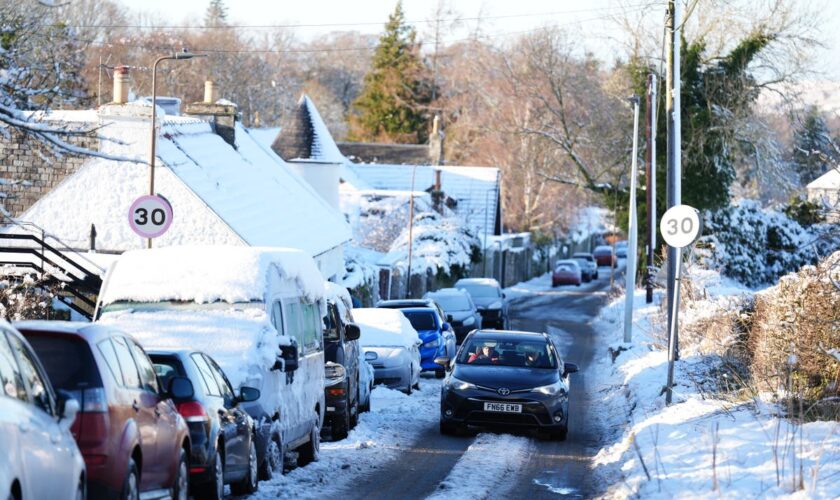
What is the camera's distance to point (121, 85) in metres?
35.2

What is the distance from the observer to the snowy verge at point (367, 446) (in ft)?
42.8

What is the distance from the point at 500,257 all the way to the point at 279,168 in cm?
2832

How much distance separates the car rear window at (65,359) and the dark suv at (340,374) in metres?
8.77

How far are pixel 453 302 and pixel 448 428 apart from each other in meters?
19.0

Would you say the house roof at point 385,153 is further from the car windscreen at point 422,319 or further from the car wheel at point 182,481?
the car wheel at point 182,481

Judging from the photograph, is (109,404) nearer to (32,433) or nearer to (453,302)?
(32,433)

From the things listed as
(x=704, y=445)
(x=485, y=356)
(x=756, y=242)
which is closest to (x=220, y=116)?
(x=485, y=356)

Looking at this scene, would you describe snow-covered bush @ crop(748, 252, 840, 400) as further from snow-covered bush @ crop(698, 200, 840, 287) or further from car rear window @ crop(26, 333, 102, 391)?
snow-covered bush @ crop(698, 200, 840, 287)

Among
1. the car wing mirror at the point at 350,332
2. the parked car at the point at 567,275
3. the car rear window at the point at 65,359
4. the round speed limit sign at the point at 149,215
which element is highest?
the round speed limit sign at the point at 149,215

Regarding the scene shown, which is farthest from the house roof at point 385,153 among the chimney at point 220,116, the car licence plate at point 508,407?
the car licence plate at point 508,407

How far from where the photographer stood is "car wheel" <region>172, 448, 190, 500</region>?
1002 cm

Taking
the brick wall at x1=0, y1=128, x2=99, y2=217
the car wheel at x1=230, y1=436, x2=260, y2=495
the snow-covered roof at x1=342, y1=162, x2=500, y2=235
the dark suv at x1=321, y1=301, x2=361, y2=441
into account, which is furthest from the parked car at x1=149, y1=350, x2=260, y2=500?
the snow-covered roof at x1=342, y1=162, x2=500, y2=235

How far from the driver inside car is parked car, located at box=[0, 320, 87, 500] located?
11647 mm

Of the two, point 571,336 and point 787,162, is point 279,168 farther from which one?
point 787,162
